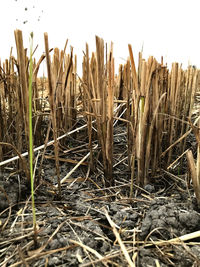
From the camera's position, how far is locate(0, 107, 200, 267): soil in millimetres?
807

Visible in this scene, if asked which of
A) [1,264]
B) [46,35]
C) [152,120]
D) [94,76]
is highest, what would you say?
[46,35]

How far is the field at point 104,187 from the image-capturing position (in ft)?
2.74

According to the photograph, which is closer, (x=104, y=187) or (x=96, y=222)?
(x=96, y=222)

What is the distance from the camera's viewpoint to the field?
2.74 ft

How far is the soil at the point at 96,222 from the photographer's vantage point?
81 centimetres

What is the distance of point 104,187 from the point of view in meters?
1.27

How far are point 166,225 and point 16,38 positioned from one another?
94 centimetres

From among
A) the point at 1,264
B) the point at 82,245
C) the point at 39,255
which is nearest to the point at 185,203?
the point at 82,245

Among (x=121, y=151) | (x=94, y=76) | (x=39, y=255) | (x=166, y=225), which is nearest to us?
(x=39, y=255)

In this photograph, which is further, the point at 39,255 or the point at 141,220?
the point at 141,220

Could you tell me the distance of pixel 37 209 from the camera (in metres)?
1.05

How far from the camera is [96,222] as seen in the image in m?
0.96

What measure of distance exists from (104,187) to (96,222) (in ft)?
1.05

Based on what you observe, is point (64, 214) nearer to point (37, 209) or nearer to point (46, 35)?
point (37, 209)
